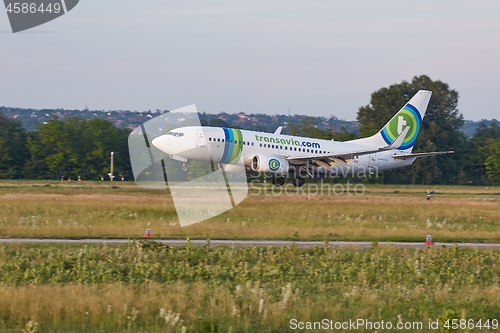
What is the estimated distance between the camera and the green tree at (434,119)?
266 ft

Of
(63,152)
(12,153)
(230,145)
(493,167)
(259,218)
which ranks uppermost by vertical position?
(12,153)

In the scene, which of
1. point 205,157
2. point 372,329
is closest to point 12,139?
point 205,157

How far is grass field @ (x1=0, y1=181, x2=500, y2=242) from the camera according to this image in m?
24.9

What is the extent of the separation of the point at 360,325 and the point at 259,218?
1628cm

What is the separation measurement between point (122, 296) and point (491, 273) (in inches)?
390

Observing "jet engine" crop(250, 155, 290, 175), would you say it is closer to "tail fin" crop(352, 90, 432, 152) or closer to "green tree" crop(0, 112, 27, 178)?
"tail fin" crop(352, 90, 432, 152)

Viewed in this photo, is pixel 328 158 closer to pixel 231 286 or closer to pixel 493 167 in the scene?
pixel 231 286

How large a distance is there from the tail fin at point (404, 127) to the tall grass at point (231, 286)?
2990cm

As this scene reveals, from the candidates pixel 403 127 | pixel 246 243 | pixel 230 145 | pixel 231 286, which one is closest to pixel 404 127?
pixel 403 127

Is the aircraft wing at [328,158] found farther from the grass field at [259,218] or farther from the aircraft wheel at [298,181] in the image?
the grass field at [259,218]

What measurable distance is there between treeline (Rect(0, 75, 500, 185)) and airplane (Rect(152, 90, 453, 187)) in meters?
14.5

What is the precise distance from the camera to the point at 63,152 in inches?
2689

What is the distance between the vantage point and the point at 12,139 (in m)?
72.0

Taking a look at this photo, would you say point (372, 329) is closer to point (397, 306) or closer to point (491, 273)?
point (397, 306)
